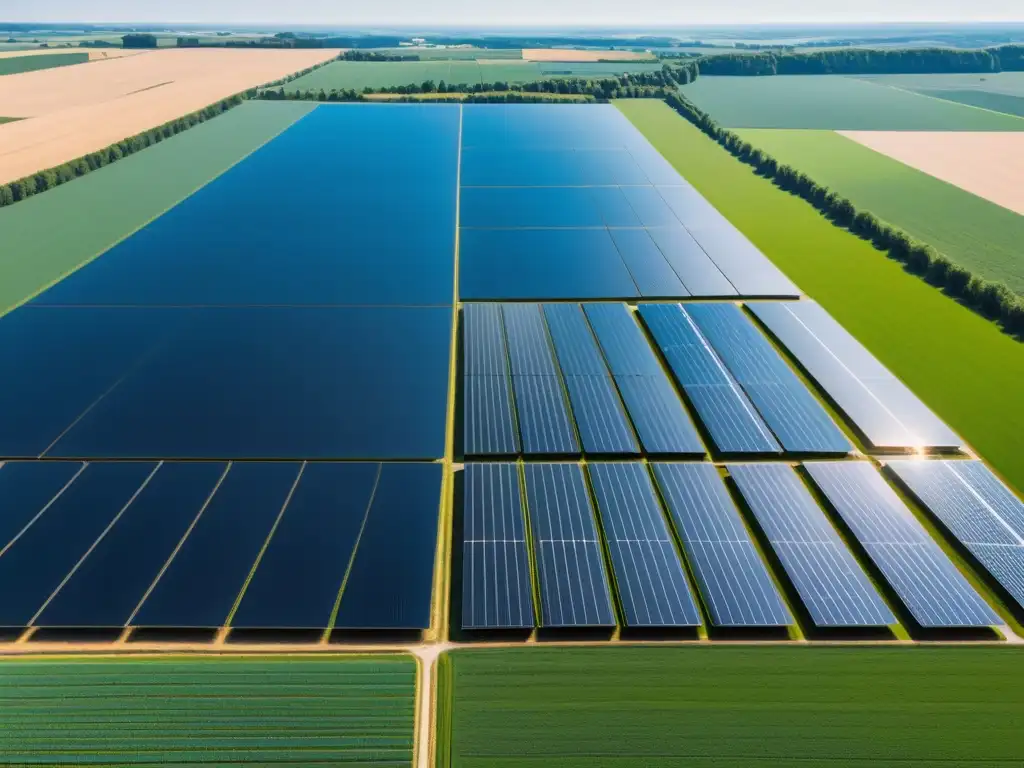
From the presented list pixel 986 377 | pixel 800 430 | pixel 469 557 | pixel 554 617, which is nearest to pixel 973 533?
pixel 800 430

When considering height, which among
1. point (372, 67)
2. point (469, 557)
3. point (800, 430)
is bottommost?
point (469, 557)

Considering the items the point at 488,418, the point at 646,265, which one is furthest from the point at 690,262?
the point at 488,418

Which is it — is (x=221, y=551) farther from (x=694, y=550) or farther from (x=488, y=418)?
(x=694, y=550)

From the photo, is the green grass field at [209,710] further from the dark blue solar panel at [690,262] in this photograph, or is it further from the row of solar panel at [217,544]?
the dark blue solar panel at [690,262]

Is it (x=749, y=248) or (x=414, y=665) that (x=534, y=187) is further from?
(x=414, y=665)

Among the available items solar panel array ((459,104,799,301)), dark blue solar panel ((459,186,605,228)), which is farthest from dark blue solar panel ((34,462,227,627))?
dark blue solar panel ((459,186,605,228))

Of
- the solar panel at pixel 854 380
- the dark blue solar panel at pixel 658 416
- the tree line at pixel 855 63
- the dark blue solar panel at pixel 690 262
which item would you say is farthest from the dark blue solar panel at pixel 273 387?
the tree line at pixel 855 63

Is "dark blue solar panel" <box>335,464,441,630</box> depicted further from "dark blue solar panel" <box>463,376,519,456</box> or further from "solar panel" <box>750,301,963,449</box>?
"solar panel" <box>750,301,963,449</box>
